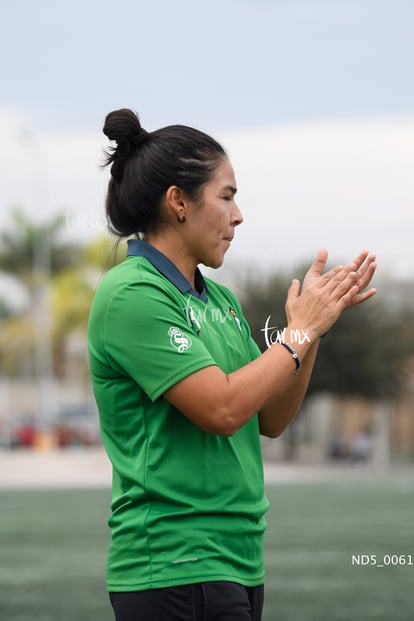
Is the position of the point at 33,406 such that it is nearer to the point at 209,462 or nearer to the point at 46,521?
the point at 46,521

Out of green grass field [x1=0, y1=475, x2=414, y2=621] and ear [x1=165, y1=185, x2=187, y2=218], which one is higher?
ear [x1=165, y1=185, x2=187, y2=218]

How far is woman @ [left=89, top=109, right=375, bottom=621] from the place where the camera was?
264cm

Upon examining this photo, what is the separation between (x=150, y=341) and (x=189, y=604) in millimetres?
531

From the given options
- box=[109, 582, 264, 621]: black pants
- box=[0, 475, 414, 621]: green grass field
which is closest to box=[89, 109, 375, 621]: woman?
box=[109, 582, 264, 621]: black pants

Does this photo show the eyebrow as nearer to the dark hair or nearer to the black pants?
the dark hair

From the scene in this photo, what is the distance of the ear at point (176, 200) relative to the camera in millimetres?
2801

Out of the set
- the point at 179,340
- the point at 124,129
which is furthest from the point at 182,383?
the point at 124,129

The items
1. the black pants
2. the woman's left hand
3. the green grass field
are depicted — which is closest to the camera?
the black pants

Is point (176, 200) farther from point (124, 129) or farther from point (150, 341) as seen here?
point (150, 341)

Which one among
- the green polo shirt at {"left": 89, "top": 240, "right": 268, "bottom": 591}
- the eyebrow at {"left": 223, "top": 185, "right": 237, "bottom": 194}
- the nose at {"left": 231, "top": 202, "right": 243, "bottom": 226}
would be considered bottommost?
the green polo shirt at {"left": 89, "top": 240, "right": 268, "bottom": 591}

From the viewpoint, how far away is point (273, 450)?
4919cm

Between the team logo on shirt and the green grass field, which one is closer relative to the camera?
the team logo on shirt

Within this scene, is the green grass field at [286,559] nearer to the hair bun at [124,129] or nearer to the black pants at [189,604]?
the black pants at [189,604]

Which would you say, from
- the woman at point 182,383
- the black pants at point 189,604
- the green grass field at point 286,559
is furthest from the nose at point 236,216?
the green grass field at point 286,559
